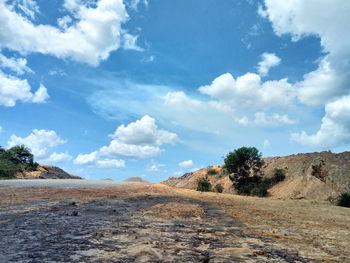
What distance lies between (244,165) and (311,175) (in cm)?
860

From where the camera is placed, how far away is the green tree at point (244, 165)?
125ft

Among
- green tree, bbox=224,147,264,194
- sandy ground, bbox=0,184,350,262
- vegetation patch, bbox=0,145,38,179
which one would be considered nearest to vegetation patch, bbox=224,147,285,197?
green tree, bbox=224,147,264,194

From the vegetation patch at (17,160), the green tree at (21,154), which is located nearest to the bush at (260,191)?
the vegetation patch at (17,160)

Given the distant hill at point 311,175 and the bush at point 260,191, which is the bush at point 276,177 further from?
the bush at point 260,191

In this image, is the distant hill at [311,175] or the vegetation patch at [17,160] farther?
the vegetation patch at [17,160]

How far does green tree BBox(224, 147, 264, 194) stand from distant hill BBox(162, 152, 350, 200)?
1.36 m

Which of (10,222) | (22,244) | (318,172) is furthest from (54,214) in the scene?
(318,172)

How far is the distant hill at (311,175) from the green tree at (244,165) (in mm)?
1364

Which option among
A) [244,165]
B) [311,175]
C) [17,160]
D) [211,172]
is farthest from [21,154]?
[311,175]

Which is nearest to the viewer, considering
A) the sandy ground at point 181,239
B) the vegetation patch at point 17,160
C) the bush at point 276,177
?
the sandy ground at point 181,239

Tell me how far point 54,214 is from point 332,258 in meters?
8.20

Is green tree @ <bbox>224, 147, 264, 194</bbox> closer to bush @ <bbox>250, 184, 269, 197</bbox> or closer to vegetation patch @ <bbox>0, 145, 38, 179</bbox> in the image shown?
bush @ <bbox>250, 184, 269, 197</bbox>

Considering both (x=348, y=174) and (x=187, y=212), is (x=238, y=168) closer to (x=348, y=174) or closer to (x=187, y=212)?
(x=348, y=174)

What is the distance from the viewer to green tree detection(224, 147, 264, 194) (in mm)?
38156
